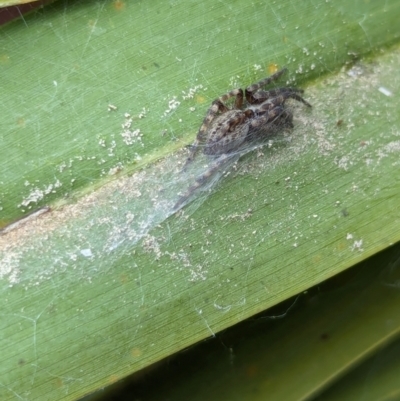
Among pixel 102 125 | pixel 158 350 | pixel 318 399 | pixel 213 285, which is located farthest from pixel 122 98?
pixel 318 399

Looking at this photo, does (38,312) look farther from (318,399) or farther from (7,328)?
(318,399)

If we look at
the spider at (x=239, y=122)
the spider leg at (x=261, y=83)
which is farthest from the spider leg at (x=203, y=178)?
the spider leg at (x=261, y=83)

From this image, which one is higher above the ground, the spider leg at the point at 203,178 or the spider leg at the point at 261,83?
the spider leg at the point at 261,83

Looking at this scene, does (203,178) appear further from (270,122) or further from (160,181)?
(270,122)

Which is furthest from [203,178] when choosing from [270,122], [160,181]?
[270,122]

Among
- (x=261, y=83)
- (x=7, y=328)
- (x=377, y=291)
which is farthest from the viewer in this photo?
(x=377, y=291)

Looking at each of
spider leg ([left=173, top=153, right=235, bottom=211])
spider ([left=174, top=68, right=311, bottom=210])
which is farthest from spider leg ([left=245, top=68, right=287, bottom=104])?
spider leg ([left=173, top=153, right=235, bottom=211])

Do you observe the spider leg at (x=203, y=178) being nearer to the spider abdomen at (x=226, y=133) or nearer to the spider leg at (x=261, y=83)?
the spider abdomen at (x=226, y=133)
